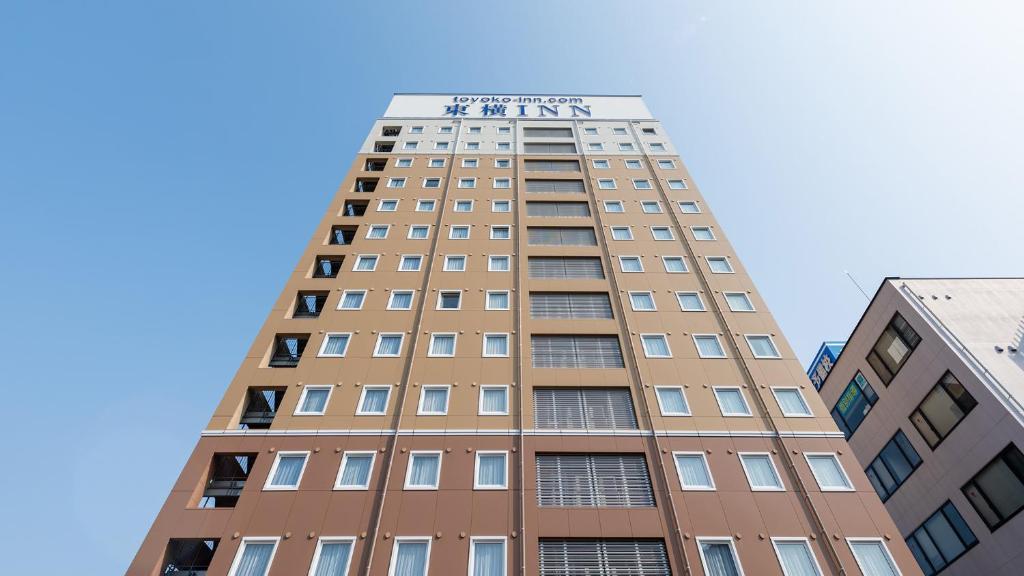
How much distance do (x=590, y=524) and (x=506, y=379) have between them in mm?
8168

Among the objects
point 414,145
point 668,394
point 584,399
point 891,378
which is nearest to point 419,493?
point 584,399

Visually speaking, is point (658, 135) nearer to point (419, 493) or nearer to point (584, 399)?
point (584, 399)

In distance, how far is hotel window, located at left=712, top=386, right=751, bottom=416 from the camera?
80.0 feet

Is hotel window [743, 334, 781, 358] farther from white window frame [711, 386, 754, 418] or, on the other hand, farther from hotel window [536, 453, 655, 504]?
hotel window [536, 453, 655, 504]

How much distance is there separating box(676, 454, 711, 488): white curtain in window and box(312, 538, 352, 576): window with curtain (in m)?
13.9

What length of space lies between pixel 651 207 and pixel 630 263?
784cm

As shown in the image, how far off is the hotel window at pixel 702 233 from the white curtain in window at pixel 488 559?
25.5m

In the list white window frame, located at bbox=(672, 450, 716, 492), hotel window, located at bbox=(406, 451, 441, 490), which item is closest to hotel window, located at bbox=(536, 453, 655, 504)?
white window frame, located at bbox=(672, 450, 716, 492)

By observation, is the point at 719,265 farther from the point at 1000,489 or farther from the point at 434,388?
the point at 434,388

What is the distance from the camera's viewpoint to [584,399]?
25359 mm

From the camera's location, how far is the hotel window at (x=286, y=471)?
21.0 m

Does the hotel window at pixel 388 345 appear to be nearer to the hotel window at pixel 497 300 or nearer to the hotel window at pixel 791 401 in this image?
the hotel window at pixel 497 300

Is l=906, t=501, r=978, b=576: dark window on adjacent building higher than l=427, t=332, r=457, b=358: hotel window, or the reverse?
l=427, t=332, r=457, b=358: hotel window

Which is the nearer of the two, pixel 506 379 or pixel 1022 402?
pixel 1022 402
